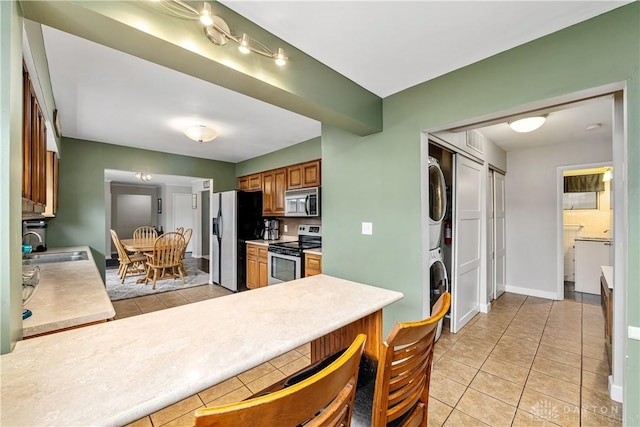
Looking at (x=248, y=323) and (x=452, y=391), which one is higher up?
(x=248, y=323)

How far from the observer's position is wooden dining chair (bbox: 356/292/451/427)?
2.88 ft

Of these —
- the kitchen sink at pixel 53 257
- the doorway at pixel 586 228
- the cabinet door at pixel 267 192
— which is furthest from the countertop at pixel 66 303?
the doorway at pixel 586 228

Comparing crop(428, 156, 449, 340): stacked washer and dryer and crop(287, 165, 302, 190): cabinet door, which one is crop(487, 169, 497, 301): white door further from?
crop(287, 165, 302, 190): cabinet door

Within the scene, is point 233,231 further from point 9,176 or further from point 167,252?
point 9,176

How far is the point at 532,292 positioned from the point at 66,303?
5.49 meters

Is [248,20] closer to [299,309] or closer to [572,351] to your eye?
[299,309]

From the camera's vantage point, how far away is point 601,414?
1.74m

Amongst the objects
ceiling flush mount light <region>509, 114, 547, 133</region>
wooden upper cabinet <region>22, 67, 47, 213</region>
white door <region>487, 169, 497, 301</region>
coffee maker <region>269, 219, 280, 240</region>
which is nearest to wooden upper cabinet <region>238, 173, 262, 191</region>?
coffee maker <region>269, 219, 280, 240</region>

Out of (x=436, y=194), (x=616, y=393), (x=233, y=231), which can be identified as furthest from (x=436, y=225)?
(x=233, y=231)

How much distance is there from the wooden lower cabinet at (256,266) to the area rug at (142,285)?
1.25 m

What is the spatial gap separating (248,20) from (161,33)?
1.72 feet

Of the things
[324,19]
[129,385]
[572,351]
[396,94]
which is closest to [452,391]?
[572,351]

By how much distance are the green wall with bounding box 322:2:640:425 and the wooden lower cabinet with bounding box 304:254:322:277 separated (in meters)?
0.47

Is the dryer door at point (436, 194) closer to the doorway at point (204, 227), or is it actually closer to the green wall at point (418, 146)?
the green wall at point (418, 146)
